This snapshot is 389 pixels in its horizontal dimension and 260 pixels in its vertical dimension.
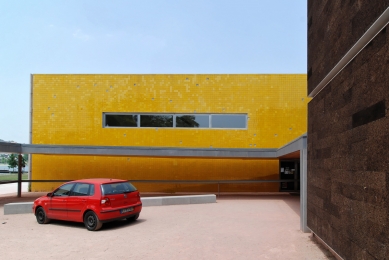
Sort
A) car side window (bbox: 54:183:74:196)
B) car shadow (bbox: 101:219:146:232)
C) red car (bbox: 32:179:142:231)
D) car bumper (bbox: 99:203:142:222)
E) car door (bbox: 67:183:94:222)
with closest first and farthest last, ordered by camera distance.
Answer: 1. car bumper (bbox: 99:203:142:222)
2. red car (bbox: 32:179:142:231)
3. car door (bbox: 67:183:94:222)
4. car shadow (bbox: 101:219:146:232)
5. car side window (bbox: 54:183:74:196)

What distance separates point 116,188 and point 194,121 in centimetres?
949

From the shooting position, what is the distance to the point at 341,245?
4859mm

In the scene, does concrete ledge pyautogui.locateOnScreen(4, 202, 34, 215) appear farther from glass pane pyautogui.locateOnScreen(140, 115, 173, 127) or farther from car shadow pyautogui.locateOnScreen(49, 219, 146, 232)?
glass pane pyautogui.locateOnScreen(140, 115, 173, 127)

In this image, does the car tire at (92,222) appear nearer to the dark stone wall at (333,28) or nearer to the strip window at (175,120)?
the dark stone wall at (333,28)

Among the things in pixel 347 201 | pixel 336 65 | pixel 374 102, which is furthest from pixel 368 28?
pixel 347 201

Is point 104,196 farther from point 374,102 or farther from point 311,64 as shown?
point 374,102

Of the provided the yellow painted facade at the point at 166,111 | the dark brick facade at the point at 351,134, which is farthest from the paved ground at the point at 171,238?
the yellow painted facade at the point at 166,111

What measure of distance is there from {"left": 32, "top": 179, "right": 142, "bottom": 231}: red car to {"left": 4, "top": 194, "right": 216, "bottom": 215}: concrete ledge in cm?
215

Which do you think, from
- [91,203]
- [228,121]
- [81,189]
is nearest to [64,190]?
[81,189]

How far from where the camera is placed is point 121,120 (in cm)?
1830

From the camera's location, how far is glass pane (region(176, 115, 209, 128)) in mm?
18000

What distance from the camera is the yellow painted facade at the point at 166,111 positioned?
698 inches

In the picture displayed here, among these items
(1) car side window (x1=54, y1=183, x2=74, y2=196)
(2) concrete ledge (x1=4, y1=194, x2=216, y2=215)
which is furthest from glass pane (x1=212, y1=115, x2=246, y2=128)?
(1) car side window (x1=54, y1=183, x2=74, y2=196)

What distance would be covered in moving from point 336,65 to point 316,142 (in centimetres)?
208
